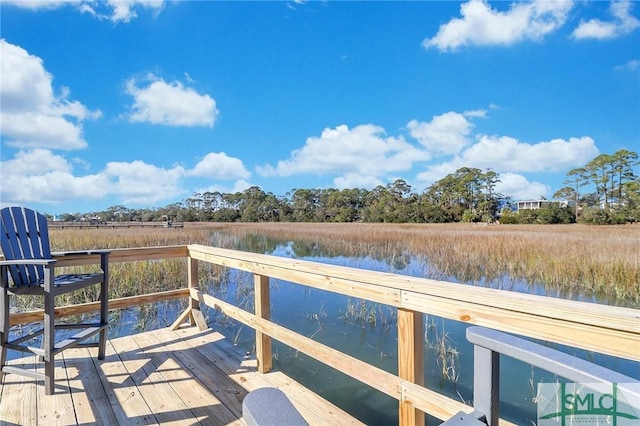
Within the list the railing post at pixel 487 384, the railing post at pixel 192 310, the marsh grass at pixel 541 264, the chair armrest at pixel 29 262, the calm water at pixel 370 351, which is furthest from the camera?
the marsh grass at pixel 541 264

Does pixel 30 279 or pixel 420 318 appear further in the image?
pixel 30 279

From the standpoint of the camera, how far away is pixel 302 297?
5.22 metres

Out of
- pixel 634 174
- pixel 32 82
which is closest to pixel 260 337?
pixel 32 82

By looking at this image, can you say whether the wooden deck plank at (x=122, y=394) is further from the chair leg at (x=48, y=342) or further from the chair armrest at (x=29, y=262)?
the chair armrest at (x=29, y=262)

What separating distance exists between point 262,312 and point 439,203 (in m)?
36.0

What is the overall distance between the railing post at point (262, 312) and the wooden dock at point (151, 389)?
80mm

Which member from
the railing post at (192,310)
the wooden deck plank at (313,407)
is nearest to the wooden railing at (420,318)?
the wooden deck plank at (313,407)

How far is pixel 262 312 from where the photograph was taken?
2.06 meters

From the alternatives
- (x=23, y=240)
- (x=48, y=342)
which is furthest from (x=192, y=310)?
(x=23, y=240)

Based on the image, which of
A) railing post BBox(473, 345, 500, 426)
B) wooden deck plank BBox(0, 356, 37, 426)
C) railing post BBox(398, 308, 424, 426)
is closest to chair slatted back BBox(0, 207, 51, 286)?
wooden deck plank BBox(0, 356, 37, 426)

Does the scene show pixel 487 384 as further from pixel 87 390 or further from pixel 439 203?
pixel 439 203

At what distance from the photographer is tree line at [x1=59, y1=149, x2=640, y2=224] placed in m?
21.3

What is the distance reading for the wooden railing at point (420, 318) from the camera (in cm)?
77

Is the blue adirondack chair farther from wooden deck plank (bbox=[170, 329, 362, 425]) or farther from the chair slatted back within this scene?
wooden deck plank (bbox=[170, 329, 362, 425])
